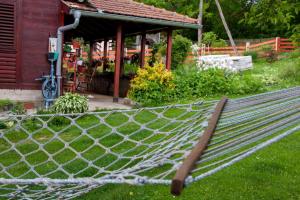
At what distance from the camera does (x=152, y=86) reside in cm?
805

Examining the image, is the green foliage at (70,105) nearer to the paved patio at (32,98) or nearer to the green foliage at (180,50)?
the paved patio at (32,98)

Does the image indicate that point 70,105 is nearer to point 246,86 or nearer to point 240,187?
point 246,86

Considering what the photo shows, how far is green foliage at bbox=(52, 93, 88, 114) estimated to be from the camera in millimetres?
6746

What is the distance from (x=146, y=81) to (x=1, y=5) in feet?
9.06

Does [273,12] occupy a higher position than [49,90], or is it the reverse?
[273,12]

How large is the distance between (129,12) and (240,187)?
548 cm

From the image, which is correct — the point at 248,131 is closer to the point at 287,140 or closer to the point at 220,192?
the point at 220,192

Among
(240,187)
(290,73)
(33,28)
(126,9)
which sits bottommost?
(240,187)

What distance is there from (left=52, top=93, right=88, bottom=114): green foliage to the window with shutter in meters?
1.08

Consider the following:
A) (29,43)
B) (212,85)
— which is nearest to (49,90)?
(29,43)

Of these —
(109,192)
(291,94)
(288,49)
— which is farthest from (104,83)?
(288,49)

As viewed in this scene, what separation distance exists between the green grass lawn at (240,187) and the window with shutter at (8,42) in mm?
4447

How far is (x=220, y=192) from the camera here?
3.45 meters

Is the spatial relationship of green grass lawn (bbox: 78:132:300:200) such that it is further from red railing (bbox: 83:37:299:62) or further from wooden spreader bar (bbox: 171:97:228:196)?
red railing (bbox: 83:37:299:62)
